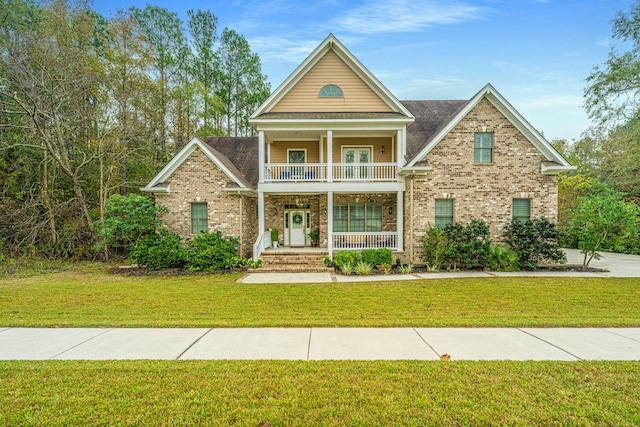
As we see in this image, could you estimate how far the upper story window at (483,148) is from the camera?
12.6 metres

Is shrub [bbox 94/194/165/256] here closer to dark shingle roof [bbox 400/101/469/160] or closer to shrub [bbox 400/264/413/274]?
shrub [bbox 400/264/413/274]

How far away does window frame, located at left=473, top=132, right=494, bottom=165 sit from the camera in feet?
41.2

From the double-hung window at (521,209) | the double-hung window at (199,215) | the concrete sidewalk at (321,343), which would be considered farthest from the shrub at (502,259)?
the double-hung window at (199,215)

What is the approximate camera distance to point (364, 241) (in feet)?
43.5

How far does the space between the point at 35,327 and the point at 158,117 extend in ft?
57.3

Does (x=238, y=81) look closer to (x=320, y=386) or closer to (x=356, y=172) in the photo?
(x=356, y=172)

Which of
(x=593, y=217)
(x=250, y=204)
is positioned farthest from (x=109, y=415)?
(x=593, y=217)

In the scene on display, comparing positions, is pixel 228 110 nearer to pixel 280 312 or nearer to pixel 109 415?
pixel 280 312

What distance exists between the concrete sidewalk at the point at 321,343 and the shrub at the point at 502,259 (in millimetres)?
6378

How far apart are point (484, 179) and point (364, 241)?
5.66 meters

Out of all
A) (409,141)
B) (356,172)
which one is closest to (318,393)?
(356,172)

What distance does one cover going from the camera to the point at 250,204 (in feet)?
49.6

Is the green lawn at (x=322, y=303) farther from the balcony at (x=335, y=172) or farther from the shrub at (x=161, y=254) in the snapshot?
the balcony at (x=335, y=172)

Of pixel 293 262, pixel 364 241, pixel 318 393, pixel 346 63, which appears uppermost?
pixel 346 63
